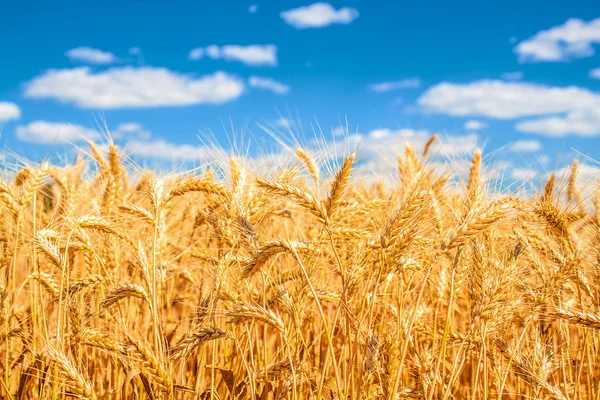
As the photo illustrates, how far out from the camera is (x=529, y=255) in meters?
2.95

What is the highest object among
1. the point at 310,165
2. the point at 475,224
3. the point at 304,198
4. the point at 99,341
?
the point at 310,165

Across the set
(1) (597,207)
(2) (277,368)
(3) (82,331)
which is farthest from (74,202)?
(1) (597,207)

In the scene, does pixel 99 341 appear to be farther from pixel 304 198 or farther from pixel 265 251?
pixel 304 198

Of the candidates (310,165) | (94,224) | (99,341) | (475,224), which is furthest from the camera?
(310,165)

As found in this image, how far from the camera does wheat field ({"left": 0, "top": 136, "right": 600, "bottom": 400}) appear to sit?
88.5 inches

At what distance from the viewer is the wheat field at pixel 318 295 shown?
2248 millimetres

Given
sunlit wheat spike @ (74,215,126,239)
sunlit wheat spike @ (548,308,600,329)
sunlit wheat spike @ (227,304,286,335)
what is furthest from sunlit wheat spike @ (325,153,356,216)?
sunlit wheat spike @ (74,215,126,239)

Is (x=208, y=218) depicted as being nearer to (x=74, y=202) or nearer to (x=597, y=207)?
(x=74, y=202)

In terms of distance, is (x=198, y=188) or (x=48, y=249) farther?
(x=198, y=188)

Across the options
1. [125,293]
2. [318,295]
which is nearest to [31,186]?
[125,293]

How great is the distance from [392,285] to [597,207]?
1594 mm

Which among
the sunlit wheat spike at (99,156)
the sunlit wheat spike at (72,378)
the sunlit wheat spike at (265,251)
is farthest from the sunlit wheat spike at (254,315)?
the sunlit wheat spike at (99,156)

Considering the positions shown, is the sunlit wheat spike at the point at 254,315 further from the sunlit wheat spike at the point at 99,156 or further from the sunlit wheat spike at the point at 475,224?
the sunlit wheat spike at the point at 99,156

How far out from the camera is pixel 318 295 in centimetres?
276
